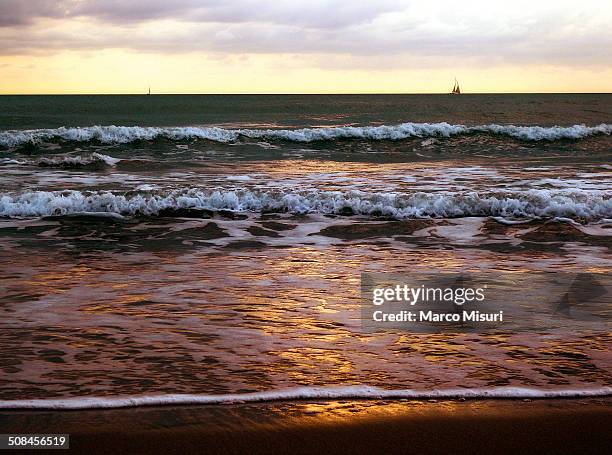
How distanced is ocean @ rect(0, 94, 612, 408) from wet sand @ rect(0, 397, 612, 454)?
0.12 metres

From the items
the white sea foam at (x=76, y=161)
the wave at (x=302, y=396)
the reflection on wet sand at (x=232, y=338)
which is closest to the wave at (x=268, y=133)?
the white sea foam at (x=76, y=161)

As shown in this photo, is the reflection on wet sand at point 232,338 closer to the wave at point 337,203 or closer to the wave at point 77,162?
the wave at point 337,203

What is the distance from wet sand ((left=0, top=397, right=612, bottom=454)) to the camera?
9.57ft

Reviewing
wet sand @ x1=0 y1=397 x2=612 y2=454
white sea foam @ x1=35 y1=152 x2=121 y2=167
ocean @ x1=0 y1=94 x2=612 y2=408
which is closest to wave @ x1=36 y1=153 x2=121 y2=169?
white sea foam @ x1=35 y1=152 x2=121 y2=167

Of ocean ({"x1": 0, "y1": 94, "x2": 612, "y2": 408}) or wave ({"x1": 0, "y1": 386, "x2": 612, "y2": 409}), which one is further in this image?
ocean ({"x1": 0, "y1": 94, "x2": 612, "y2": 408})

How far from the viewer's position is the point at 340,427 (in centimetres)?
308

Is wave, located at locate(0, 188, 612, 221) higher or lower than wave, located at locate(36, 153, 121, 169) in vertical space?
lower

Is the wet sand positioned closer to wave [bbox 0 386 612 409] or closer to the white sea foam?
wave [bbox 0 386 612 409]

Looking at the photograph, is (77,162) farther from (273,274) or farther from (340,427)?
(340,427)

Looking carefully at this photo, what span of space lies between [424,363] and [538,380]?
576 mm

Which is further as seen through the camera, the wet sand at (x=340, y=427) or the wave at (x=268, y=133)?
the wave at (x=268, y=133)

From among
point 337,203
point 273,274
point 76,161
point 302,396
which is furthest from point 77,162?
point 302,396

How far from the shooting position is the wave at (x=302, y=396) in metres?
3.28

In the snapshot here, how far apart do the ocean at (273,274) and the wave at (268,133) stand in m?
6.07
